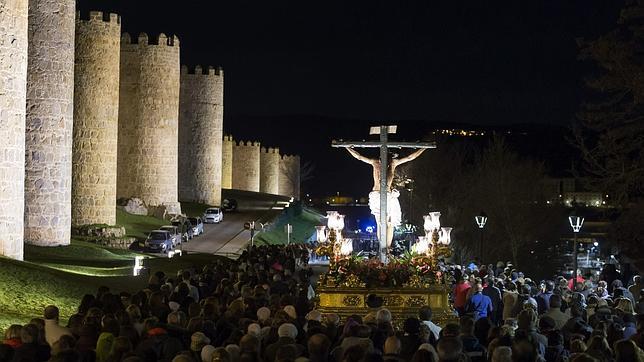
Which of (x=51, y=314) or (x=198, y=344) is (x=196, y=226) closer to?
(x=51, y=314)

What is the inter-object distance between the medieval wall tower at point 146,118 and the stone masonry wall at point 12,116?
2136 centimetres

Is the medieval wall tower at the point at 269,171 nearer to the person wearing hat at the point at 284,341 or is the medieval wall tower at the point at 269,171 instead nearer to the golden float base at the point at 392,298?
the golden float base at the point at 392,298

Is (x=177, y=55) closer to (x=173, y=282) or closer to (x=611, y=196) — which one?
(x=611, y=196)

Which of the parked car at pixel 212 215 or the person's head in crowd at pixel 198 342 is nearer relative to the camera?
the person's head in crowd at pixel 198 342

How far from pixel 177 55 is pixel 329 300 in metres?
32.2

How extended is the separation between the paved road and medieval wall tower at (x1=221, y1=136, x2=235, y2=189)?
149 cm

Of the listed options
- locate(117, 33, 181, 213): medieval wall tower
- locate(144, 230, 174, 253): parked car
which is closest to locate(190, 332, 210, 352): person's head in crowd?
locate(144, 230, 174, 253): parked car

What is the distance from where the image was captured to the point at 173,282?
16297mm

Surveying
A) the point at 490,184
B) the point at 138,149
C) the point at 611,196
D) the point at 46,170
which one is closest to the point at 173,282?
the point at 611,196

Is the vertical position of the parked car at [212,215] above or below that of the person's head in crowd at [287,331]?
above

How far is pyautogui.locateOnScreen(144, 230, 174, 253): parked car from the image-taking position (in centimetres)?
3722

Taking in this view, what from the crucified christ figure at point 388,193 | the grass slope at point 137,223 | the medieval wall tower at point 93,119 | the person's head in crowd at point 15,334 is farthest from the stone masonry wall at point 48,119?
the person's head in crowd at point 15,334

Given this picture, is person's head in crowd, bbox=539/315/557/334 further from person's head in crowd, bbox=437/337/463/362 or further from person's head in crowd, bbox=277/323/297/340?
person's head in crowd, bbox=277/323/297/340

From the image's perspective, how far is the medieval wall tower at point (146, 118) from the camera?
148 ft
